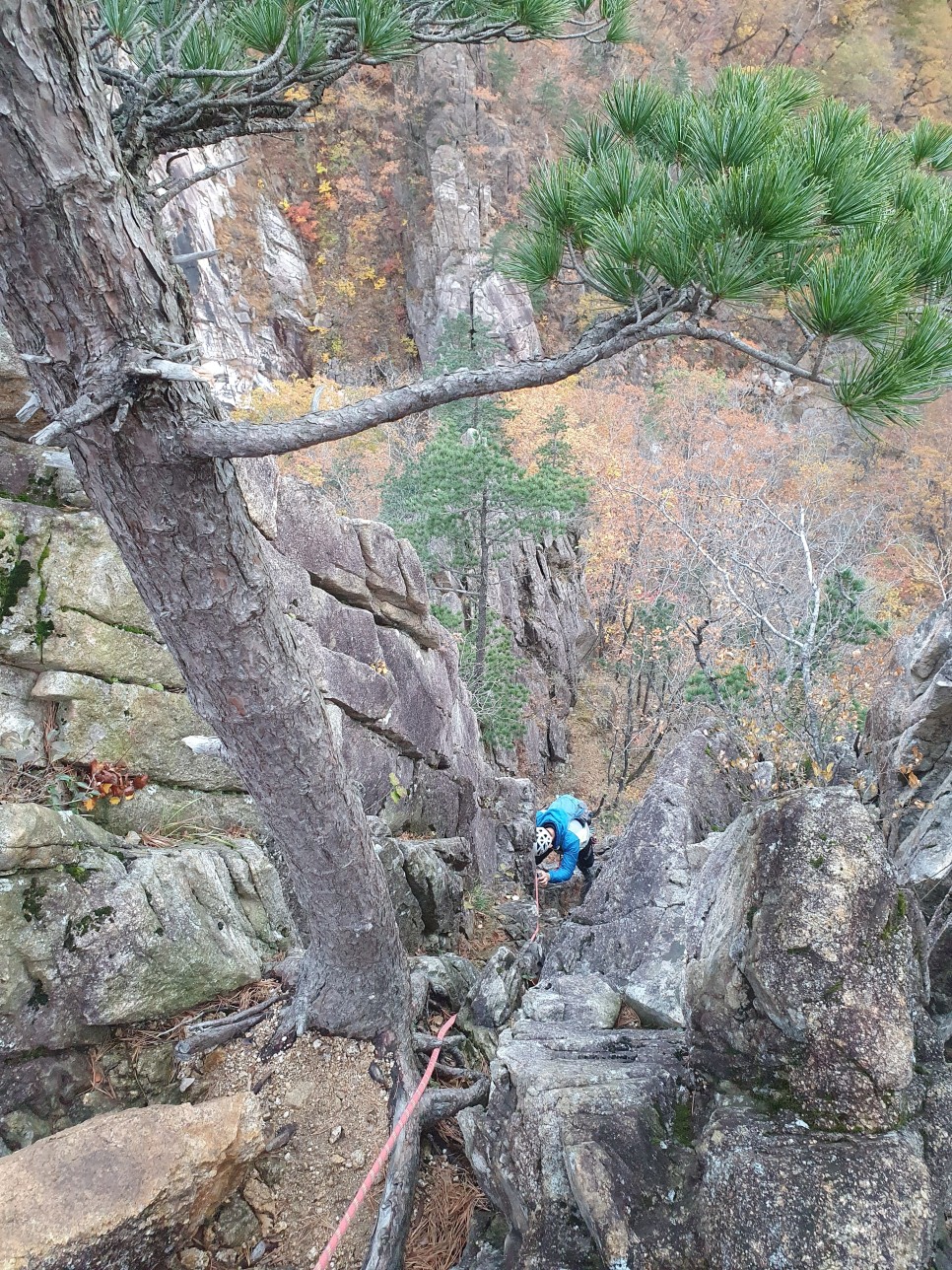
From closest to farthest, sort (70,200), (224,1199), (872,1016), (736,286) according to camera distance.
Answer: (70,200)
(736,286)
(872,1016)
(224,1199)

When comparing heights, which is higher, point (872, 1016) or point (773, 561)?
point (773, 561)

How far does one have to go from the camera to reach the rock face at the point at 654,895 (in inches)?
148

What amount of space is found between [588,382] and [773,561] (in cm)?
1272

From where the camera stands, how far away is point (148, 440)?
69.0 inches

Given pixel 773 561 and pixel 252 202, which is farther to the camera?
pixel 252 202

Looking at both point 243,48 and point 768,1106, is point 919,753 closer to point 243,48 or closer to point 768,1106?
point 768,1106

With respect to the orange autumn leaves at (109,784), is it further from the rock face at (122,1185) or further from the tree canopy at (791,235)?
the tree canopy at (791,235)

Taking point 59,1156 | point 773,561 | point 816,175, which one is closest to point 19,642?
point 59,1156

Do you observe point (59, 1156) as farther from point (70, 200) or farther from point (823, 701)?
point (823, 701)

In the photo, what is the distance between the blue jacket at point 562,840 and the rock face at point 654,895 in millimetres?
932

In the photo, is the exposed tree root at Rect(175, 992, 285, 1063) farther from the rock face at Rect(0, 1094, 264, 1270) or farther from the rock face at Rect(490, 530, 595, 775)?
the rock face at Rect(490, 530, 595, 775)

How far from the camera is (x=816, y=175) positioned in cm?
169

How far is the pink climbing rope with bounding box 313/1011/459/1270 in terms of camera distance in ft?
7.83

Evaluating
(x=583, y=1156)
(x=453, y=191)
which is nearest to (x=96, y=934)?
(x=583, y=1156)
